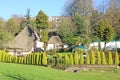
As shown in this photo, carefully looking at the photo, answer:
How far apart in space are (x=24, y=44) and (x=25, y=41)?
1203mm

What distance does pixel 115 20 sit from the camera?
77.9m

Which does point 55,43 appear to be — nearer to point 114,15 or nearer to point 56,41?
point 56,41

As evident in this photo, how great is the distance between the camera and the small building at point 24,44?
205 feet

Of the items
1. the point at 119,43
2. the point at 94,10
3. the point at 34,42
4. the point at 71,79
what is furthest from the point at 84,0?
the point at 71,79

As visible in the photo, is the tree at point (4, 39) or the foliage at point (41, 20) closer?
the tree at point (4, 39)

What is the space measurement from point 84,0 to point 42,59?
45.5m

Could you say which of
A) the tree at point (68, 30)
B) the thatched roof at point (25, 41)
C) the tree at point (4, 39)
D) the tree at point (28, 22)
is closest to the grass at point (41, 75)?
the tree at point (4, 39)

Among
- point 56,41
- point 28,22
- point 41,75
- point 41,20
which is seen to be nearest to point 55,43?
point 56,41

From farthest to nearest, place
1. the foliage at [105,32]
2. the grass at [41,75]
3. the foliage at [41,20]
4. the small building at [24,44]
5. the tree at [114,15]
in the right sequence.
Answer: the foliage at [41,20]
the tree at [114,15]
the small building at [24,44]
the foliage at [105,32]
the grass at [41,75]

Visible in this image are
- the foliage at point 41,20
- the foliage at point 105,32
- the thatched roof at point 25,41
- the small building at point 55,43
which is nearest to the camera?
the foliage at point 105,32

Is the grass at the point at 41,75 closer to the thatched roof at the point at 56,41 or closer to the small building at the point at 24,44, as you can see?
the small building at the point at 24,44

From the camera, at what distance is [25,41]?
66875 mm

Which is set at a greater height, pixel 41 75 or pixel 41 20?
pixel 41 20

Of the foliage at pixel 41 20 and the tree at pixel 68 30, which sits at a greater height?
the foliage at pixel 41 20
